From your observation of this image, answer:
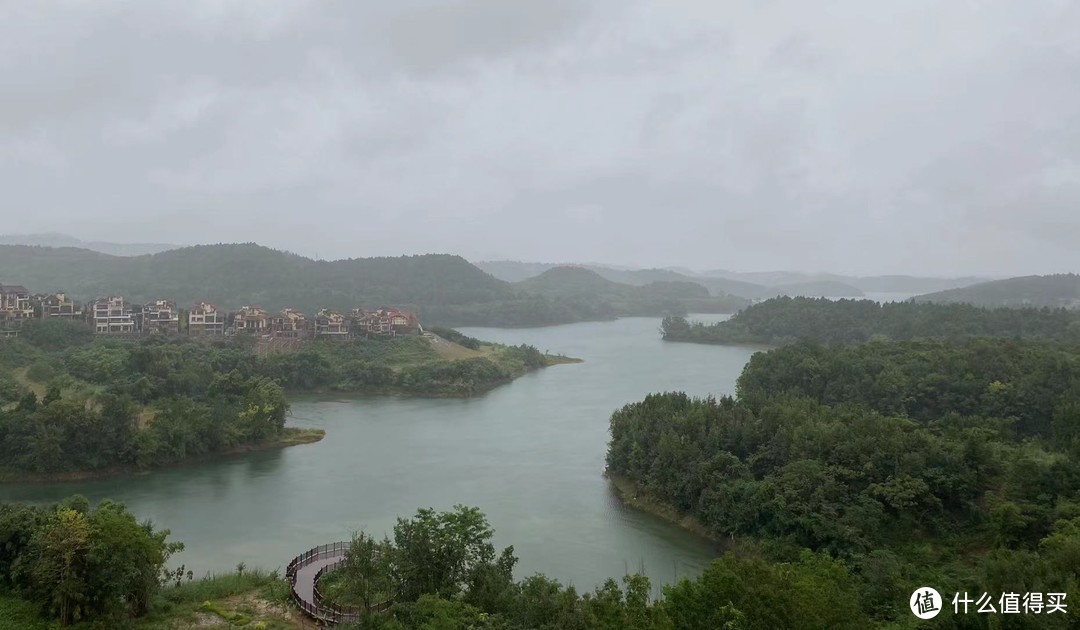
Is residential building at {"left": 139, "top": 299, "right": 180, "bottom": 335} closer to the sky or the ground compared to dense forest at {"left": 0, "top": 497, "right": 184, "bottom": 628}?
closer to the sky

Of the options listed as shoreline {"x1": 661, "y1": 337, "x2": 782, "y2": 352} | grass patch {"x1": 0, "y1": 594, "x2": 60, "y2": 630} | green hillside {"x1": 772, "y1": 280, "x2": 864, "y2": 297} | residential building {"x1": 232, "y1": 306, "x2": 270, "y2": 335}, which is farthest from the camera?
green hillside {"x1": 772, "y1": 280, "x2": 864, "y2": 297}

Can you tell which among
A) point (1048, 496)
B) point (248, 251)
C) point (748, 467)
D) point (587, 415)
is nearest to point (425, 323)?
point (248, 251)

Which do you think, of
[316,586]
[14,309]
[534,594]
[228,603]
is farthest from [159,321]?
[534,594]

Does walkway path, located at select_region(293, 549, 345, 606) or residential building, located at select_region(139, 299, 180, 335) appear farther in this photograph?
residential building, located at select_region(139, 299, 180, 335)

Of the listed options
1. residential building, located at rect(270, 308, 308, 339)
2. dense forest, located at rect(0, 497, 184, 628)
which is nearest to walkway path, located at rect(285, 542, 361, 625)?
dense forest, located at rect(0, 497, 184, 628)

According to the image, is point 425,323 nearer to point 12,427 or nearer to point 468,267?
point 468,267

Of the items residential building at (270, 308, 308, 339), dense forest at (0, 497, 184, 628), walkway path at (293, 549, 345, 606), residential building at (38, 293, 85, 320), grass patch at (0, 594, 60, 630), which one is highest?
residential building at (38, 293, 85, 320)

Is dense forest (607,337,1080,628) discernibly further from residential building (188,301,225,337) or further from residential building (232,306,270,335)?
residential building (188,301,225,337)
